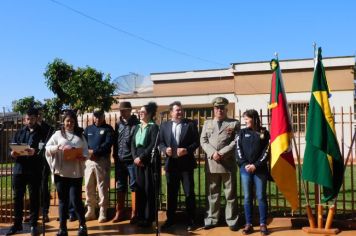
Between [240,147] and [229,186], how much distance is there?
0.67 m

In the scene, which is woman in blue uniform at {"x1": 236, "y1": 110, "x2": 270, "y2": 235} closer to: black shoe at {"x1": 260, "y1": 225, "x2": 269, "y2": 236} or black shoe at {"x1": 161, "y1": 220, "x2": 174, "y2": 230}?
black shoe at {"x1": 260, "y1": 225, "x2": 269, "y2": 236}

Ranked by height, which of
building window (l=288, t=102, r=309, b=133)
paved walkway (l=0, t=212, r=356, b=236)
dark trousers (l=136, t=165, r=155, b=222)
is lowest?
paved walkway (l=0, t=212, r=356, b=236)

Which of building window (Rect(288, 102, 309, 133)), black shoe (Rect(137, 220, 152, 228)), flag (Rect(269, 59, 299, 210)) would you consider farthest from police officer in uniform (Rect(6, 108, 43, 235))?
building window (Rect(288, 102, 309, 133))

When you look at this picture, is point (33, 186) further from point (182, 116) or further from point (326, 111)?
point (326, 111)

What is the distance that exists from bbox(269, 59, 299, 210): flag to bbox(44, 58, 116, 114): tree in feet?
50.2

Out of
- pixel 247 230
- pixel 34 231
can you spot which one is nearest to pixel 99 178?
pixel 34 231

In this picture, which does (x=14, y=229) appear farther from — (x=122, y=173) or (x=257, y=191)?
(x=257, y=191)

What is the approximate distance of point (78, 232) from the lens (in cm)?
684

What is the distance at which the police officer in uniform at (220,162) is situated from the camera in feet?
22.9

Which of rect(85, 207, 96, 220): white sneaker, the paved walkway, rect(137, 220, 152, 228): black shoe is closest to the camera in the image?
the paved walkway

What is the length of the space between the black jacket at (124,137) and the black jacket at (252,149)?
6.28ft

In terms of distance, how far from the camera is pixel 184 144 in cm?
705

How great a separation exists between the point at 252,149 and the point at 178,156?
1181 millimetres

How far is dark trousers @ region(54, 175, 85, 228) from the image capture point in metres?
6.69
